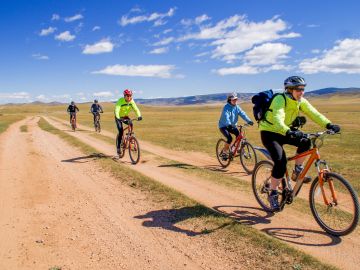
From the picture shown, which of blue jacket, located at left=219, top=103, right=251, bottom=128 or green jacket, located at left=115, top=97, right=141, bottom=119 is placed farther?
green jacket, located at left=115, top=97, right=141, bottom=119

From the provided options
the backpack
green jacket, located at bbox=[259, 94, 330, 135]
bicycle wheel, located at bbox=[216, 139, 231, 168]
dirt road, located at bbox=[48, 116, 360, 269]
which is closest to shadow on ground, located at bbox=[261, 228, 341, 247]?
dirt road, located at bbox=[48, 116, 360, 269]

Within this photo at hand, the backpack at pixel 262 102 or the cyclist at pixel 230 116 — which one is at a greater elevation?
the backpack at pixel 262 102

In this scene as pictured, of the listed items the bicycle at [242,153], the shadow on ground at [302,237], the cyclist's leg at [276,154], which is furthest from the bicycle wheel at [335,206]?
the bicycle at [242,153]

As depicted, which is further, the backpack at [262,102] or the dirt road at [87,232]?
the backpack at [262,102]

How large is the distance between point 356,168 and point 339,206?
28.9 ft

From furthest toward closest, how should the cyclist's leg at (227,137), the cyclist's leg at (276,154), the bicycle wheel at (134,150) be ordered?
the bicycle wheel at (134,150)
the cyclist's leg at (227,137)
the cyclist's leg at (276,154)

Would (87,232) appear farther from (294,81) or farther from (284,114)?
(294,81)

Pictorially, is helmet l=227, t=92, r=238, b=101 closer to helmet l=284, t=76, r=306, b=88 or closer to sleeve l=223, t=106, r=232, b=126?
sleeve l=223, t=106, r=232, b=126

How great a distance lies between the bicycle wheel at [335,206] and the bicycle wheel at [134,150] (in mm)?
9464

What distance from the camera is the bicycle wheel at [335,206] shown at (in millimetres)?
6399

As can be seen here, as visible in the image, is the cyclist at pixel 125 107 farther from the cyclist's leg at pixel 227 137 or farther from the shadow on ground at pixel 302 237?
the shadow on ground at pixel 302 237

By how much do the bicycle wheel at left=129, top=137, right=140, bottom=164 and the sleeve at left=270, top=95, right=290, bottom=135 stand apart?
9066 millimetres

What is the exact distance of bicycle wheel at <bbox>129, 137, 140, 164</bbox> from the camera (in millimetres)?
15480

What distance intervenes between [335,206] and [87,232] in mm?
5101
